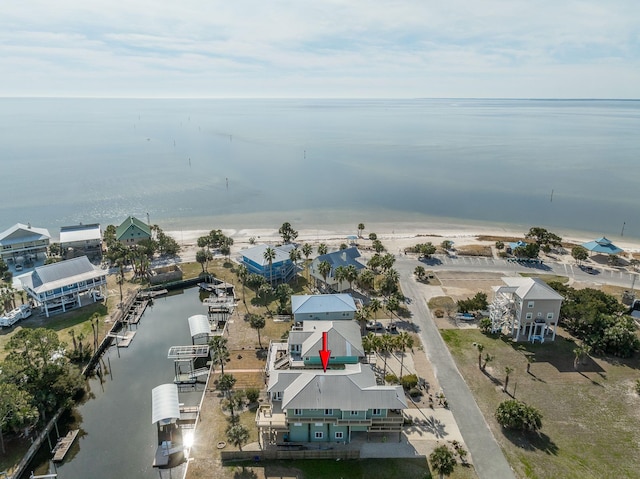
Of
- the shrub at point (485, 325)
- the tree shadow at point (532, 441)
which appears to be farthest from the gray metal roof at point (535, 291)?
the tree shadow at point (532, 441)

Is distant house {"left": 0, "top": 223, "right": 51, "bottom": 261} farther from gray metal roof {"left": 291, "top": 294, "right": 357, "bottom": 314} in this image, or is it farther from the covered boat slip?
gray metal roof {"left": 291, "top": 294, "right": 357, "bottom": 314}

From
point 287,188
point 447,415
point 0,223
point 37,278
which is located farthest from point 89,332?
point 287,188

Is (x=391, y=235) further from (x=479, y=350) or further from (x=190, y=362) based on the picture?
(x=190, y=362)

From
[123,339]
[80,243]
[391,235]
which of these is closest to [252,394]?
[123,339]

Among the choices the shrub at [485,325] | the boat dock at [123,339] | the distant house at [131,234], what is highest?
the distant house at [131,234]

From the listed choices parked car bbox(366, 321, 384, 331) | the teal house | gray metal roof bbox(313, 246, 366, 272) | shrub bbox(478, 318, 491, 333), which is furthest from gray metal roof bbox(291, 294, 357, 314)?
shrub bbox(478, 318, 491, 333)

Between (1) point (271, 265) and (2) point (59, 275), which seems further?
(1) point (271, 265)

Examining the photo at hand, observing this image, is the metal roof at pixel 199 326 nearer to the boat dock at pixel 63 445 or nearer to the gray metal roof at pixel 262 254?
the gray metal roof at pixel 262 254
